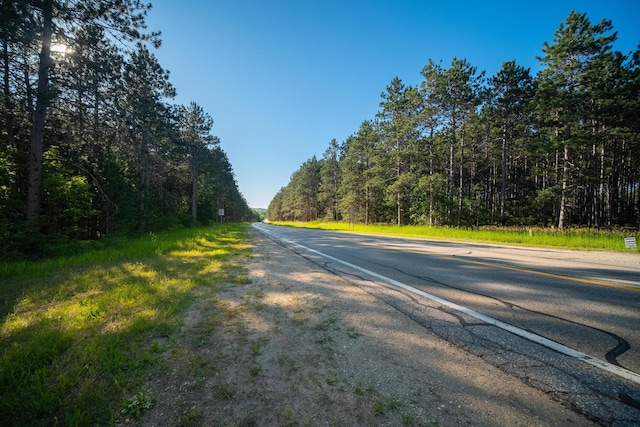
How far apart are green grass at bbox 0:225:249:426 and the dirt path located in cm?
28

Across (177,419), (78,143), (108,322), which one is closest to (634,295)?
(177,419)

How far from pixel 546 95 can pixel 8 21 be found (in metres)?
29.9

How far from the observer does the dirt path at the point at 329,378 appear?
64.2 inches

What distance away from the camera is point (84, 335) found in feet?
9.10

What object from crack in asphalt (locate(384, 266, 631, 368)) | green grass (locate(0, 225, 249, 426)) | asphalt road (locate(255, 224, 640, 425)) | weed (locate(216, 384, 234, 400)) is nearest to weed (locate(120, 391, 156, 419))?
green grass (locate(0, 225, 249, 426))

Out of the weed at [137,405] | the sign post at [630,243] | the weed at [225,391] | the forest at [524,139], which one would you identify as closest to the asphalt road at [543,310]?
the weed at [225,391]

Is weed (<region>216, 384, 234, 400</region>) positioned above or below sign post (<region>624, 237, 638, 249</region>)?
Answer: below

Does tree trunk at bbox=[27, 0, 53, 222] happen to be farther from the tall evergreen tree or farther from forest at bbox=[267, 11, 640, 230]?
the tall evergreen tree

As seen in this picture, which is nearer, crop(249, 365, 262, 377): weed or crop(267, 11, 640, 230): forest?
crop(249, 365, 262, 377): weed

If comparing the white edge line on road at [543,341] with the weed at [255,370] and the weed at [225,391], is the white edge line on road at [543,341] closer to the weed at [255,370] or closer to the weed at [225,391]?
the weed at [255,370]

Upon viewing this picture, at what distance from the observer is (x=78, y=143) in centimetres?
1065

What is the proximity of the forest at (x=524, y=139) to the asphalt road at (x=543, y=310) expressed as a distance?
19.2 metres

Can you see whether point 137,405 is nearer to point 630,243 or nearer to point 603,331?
point 603,331

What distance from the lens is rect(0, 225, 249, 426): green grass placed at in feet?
5.74
